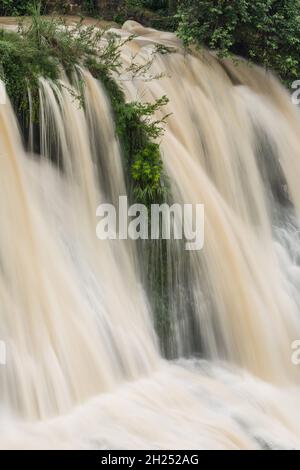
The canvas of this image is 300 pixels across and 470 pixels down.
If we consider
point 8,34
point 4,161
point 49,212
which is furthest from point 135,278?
point 8,34

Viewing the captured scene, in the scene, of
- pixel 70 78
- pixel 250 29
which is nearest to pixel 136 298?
pixel 70 78

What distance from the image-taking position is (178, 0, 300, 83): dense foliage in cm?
970

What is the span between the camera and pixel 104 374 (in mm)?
5664

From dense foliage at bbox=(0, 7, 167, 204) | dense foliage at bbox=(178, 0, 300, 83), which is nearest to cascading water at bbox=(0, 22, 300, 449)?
dense foliage at bbox=(0, 7, 167, 204)

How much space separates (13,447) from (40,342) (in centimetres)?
98

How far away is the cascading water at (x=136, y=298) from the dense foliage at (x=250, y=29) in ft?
4.16

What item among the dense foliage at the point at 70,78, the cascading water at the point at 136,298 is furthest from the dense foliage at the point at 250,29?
the dense foliage at the point at 70,78

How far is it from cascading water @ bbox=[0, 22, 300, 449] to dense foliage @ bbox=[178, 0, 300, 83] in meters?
1.27

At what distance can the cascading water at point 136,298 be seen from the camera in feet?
17.2

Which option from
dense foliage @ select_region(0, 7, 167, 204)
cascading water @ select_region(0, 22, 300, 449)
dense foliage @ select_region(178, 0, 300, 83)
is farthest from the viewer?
dense foliage @ select_region(178, 0, 300, 83)

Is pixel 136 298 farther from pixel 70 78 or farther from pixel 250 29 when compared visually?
pixel 250 29

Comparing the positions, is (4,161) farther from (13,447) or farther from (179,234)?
(13,447)

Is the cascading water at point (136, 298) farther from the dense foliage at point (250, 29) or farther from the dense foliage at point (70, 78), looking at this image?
the dense foliage at point (250, 29)

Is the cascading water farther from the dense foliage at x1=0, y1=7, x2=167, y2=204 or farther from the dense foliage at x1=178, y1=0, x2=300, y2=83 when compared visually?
the dense foliage at x1=178, y1=0, x2=300, y2=83
